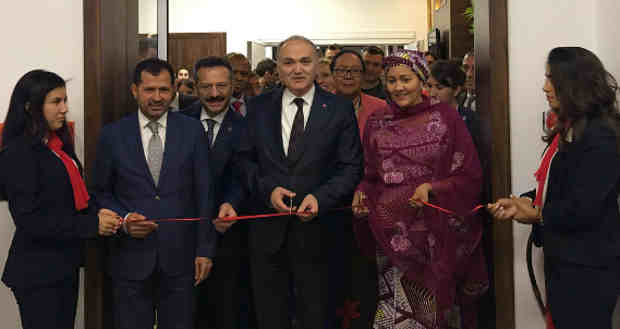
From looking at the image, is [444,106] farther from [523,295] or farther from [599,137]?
[523,295]

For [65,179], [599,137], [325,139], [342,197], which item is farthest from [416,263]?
[65,179]

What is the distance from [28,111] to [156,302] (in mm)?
1012

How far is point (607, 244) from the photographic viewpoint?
235 centimetres

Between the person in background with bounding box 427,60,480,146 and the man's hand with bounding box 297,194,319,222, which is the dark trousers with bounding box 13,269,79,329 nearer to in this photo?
the man's hand with bounding box 297,194,319,222

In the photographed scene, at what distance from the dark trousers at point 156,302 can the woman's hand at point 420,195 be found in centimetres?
106

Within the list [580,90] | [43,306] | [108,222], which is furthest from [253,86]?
[580,90]

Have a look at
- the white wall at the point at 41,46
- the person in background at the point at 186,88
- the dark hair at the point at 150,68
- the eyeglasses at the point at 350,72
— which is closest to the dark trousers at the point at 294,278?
the dark hair at the point at 150,68

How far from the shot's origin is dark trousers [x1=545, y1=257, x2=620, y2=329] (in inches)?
91.3

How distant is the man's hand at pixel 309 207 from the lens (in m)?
2.81

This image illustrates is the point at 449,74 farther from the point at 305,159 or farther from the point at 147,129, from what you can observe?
the point at 147,129

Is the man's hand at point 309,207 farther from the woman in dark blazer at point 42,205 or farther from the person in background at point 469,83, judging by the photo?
the person in background at point 469,83

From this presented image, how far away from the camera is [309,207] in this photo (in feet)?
9.29

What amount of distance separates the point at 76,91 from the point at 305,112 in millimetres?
1229

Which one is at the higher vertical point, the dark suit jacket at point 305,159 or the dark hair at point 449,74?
the dark hair at point 449,74
